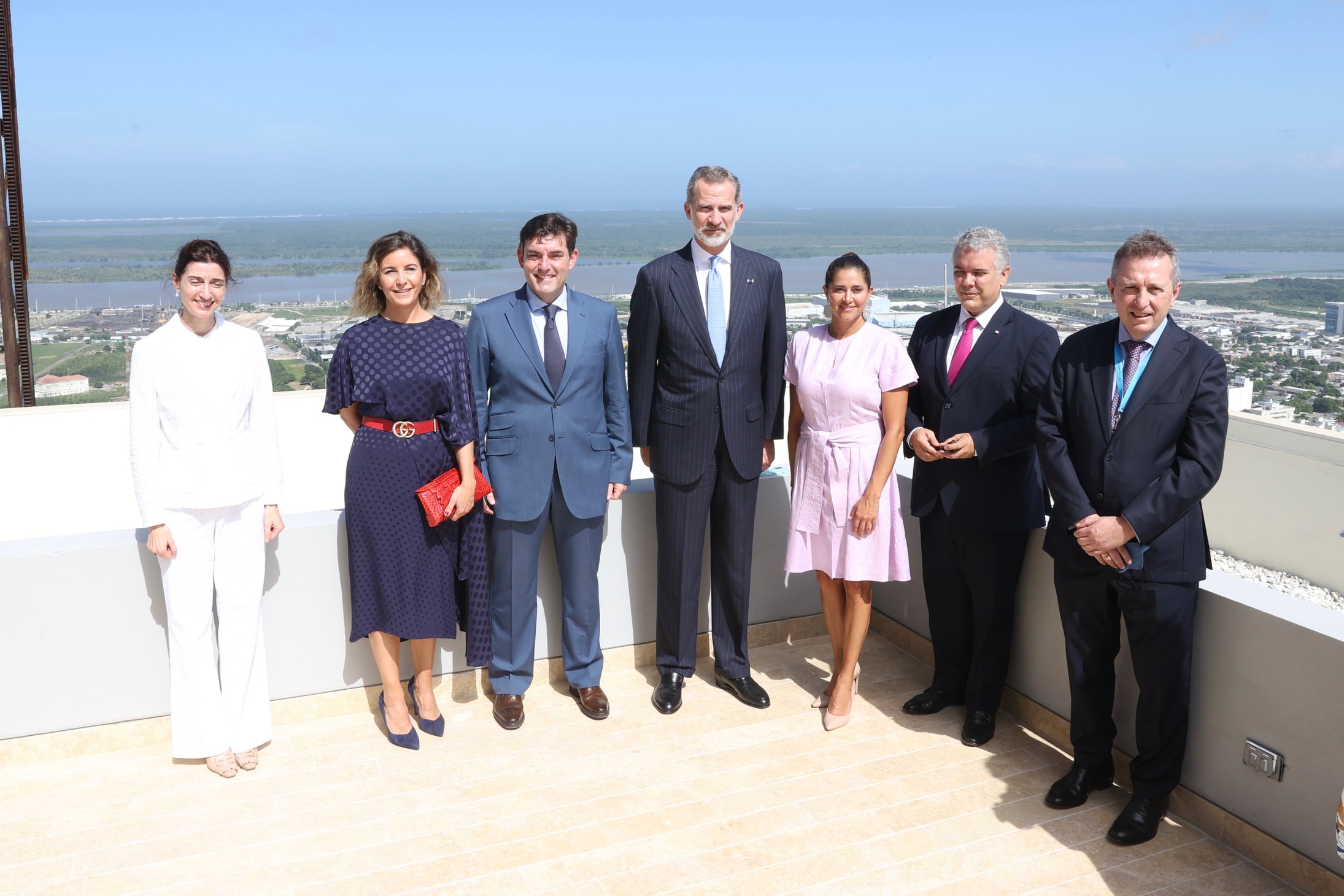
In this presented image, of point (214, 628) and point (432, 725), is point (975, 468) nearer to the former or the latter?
point (432, 725)

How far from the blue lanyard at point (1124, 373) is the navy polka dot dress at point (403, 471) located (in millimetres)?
1939

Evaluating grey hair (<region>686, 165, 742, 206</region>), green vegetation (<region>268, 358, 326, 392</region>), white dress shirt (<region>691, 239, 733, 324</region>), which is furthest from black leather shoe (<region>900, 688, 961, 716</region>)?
green vegetation (<region>268, 358, 326, 392</region>)

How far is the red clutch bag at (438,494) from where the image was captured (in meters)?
3.06

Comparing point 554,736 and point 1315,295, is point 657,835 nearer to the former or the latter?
point 554,736

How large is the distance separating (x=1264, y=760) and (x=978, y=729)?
902 mm

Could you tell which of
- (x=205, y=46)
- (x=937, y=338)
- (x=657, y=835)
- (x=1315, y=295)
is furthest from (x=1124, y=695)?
(x=205, y=46)

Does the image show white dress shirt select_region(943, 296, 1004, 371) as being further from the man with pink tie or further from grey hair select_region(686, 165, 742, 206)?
grey hair select_region(686, 165, 742, 206)

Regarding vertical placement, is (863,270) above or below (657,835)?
above

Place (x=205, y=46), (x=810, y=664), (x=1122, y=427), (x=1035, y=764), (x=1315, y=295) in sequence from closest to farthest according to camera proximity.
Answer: (x=1122, y=427) < (x=1035, y=764) < (x=810, y=664) < (x=1315, y=295) < (x=205, y=46)

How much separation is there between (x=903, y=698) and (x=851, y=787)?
696mm

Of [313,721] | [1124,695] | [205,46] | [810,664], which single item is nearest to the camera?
[1124,695]

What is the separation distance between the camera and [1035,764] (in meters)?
3.13

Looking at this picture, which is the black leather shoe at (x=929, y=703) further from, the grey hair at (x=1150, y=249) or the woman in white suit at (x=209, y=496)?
the woman in white suit at (x=209, y=496)

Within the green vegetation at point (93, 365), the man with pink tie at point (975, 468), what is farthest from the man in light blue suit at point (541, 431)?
the green vegetation at point (93, 365)
